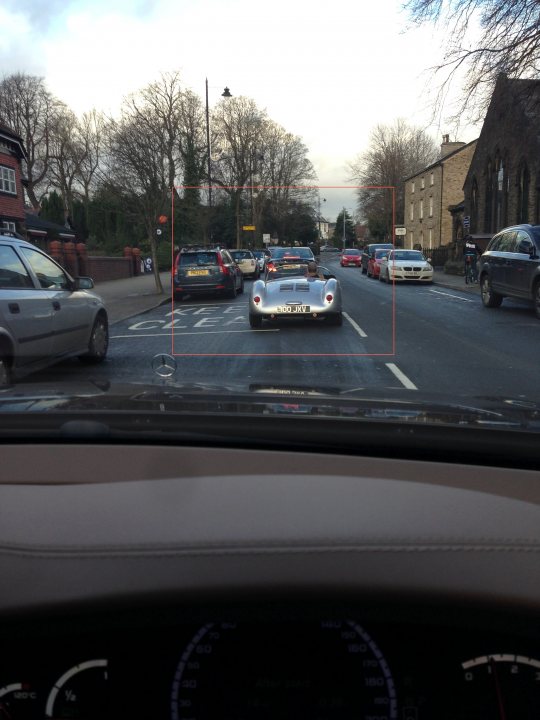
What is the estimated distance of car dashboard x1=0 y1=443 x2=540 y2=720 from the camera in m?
1.60

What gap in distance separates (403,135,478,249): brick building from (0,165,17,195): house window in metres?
27.6


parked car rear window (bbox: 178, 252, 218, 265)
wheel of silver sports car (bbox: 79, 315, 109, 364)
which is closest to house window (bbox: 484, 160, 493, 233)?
parked car rear window (bbox: 178, 252, 218, 265)

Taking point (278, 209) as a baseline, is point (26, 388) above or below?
below

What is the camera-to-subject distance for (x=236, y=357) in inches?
424

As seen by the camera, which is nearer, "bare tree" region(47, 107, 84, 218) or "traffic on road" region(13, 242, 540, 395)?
"traffic on road" region(13, 242, 540, 395)

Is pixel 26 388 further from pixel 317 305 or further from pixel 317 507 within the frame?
pixel 317 305

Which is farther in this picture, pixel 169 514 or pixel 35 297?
pixel 35 297

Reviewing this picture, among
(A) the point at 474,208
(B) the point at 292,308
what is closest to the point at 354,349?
(B) the point at 292,308

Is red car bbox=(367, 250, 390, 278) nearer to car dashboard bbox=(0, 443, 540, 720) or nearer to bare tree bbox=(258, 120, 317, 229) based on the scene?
bare tree bbox=(258, 120, 317, 229)

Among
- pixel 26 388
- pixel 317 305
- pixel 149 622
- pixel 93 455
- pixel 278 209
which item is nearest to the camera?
pixel 149 622

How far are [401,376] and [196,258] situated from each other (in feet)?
38.6

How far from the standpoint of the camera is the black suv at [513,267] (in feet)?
50.9

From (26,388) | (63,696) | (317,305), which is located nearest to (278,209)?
(317,305)

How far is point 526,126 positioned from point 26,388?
67.8 feet
